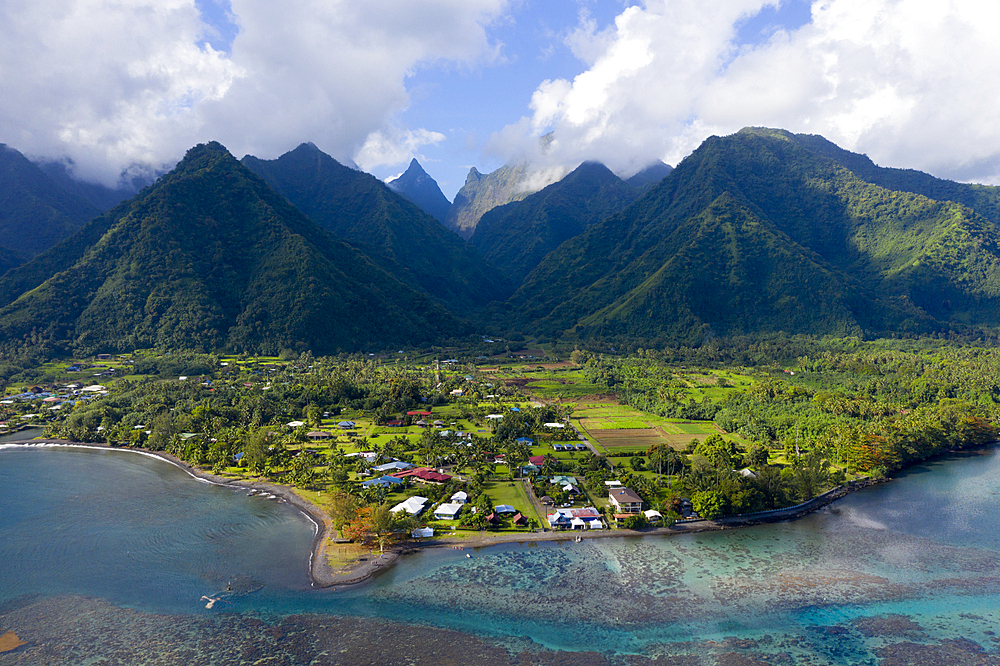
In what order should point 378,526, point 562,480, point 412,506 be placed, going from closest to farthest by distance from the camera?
point 378,526
point 412,506
point 562,480

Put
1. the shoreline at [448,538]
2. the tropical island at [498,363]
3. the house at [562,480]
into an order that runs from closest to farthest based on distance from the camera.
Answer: the shoreline at [448,538]
the house at [562,480]
the tropical island at [498,363]

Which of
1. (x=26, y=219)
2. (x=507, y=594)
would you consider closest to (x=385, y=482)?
(x=507, y=594)

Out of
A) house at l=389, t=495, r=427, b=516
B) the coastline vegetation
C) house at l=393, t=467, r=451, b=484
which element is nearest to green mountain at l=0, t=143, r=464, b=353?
the coastline vegetation

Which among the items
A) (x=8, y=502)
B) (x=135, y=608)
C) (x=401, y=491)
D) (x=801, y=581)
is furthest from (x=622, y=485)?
(x=8, y=502)

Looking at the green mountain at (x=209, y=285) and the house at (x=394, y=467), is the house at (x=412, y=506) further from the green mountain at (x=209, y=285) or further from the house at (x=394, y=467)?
the green mountain at (x=209, y=285)

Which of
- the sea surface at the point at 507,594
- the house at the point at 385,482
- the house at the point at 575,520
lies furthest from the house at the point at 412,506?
the house at the point at 575,520

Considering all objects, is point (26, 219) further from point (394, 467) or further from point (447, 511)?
point (447, 511)

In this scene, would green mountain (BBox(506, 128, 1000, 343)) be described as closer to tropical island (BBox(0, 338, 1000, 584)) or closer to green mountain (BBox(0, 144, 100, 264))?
tropical island (BBox(0, 338, 1000, 584))
